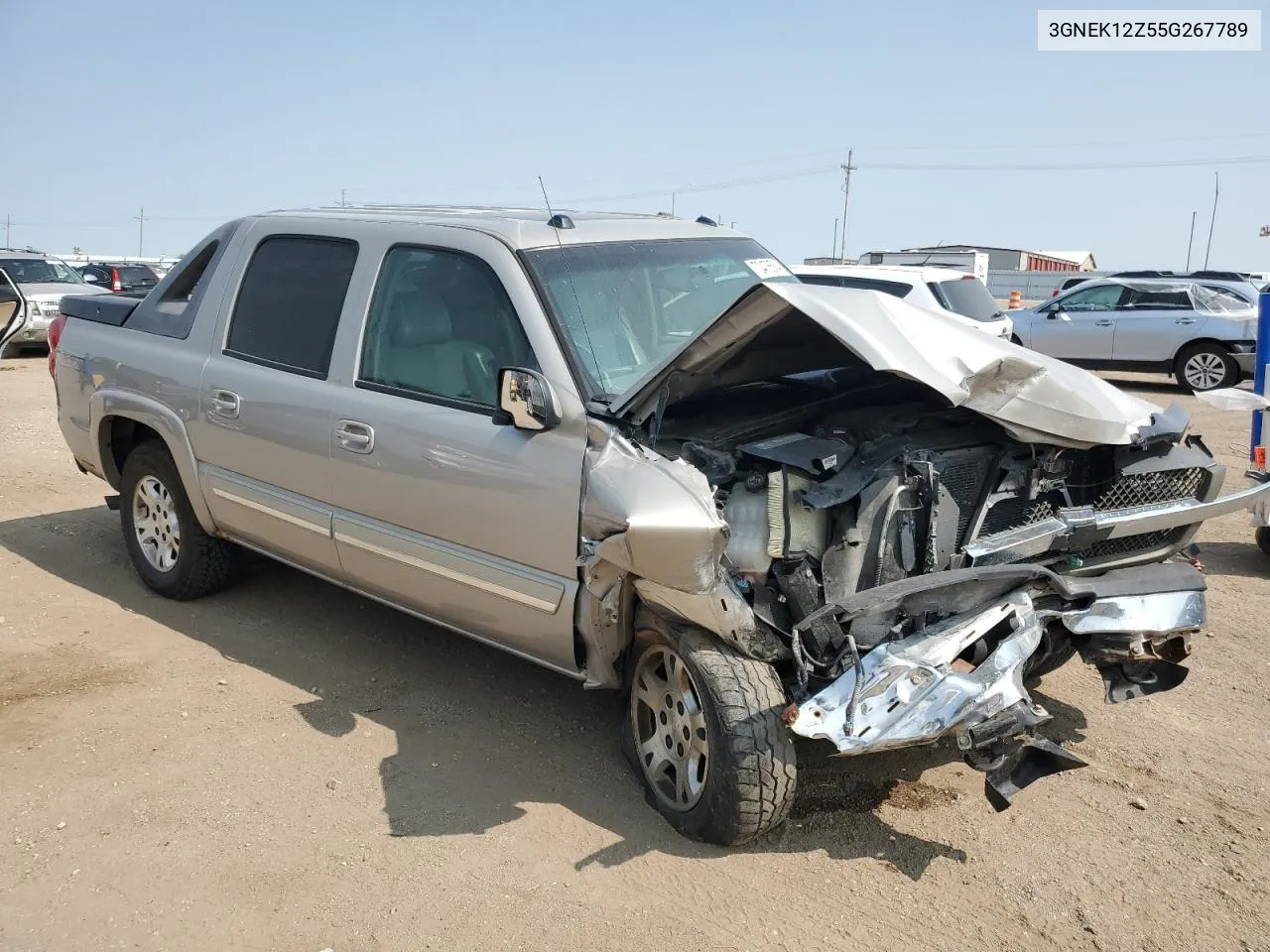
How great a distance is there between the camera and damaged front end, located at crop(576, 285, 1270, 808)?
10.6 ft

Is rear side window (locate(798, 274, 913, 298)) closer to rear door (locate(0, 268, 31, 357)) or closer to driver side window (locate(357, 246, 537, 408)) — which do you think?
driver side window (locate(357, 246, 537, 408))

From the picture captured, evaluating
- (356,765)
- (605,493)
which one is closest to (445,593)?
(356,765)

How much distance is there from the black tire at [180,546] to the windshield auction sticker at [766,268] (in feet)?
9.89

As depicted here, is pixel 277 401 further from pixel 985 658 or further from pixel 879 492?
pixel 985 658

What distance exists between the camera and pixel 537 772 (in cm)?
404

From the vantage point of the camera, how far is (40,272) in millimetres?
20500

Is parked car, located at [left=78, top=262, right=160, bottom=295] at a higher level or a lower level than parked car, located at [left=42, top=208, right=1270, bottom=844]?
lower

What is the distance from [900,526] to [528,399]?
1.30 meters

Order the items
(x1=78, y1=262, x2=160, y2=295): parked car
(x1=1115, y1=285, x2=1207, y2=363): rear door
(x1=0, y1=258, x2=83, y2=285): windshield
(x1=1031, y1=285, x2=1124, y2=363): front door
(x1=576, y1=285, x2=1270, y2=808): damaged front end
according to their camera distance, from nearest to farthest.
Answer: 1. (x1=576, y1=285, x2=1270, y2=808): damaged front end
2. (x1=1115, y1=285, x2=1207, y2=363): rear door
3. (x1=1031, y1=285, x2=1124, y2=363): front door
4. (x1=0, y1=258, x2=83, y2=285): windshield
5. (x1=78, y1=262, x2=160, y2=295): parked car

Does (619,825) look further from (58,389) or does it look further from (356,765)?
(58,389)

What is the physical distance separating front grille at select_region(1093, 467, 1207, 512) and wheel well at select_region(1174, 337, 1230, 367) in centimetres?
1272

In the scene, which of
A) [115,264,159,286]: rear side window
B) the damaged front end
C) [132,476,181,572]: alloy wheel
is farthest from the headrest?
[115,264,159,286]: rear side window

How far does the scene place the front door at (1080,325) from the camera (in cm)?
1627

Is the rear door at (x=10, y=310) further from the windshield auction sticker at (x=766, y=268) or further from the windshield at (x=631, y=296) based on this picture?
the windshield auction sticker at (x=766, y=268)
